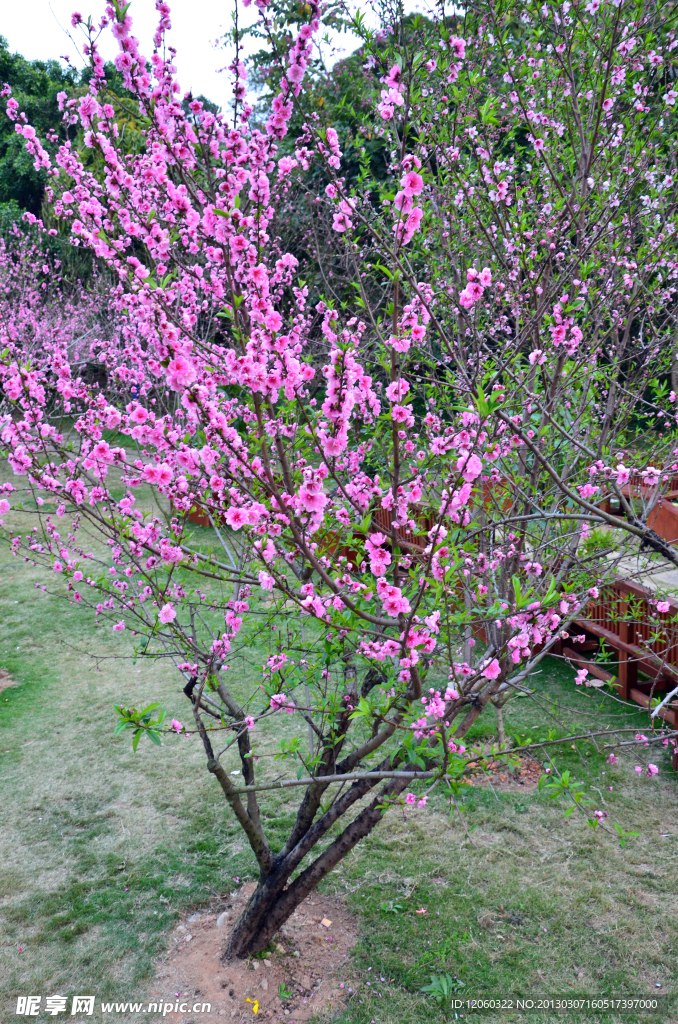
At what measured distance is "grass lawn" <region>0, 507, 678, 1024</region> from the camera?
3.13 meters

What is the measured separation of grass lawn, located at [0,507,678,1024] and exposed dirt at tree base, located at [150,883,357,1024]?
0.31 ft

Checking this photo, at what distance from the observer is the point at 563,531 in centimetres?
340

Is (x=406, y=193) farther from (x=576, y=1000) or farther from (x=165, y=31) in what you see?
(x=576, y=1000)

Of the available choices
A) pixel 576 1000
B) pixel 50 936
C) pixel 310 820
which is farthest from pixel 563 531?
pixel 50 936

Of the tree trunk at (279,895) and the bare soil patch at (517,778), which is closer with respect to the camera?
the tree trunk at (279,895)

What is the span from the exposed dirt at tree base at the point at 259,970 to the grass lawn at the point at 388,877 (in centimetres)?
10

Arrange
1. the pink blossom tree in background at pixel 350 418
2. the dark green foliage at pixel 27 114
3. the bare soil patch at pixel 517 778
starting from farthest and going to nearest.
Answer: the dark green foliage at pixel 27 114 < the bare soil patch at pixel 517 778 < the pink blossom tree in background at pixel 350 418

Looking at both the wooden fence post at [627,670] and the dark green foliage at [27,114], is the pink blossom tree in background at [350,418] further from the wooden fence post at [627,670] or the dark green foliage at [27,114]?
the dark green foliage at [27,114]

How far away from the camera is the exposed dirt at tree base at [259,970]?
300cm

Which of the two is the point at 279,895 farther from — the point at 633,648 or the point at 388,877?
the point at 633,648

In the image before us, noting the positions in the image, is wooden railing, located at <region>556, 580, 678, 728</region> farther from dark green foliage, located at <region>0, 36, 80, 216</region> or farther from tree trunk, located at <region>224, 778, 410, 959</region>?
dark green foliage, located at <region>0, 36, 80, 216</region>

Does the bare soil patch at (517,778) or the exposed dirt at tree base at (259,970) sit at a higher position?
the bare soil patch at (517,778)

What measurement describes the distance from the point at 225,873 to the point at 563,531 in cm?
261

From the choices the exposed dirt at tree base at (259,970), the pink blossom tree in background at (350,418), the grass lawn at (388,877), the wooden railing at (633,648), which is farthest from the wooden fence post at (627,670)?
the exposed dirt at tree base at (259,970)
